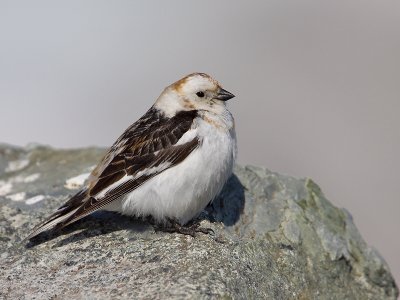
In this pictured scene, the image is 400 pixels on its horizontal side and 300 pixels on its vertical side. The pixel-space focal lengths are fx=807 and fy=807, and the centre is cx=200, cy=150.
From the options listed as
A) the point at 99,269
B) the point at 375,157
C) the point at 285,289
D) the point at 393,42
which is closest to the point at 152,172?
the point at 99,269

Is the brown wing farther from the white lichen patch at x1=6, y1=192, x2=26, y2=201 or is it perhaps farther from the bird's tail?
the white lichen patch at x1=6, y1=192, x2=26, y2=201

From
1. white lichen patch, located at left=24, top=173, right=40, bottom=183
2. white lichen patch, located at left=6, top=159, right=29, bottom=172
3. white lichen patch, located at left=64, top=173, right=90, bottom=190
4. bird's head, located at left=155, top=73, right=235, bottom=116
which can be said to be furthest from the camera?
white lichen patch, located at left=6, top=159, right=29, bottom=172

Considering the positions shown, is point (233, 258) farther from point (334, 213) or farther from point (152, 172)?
point (334, 213)

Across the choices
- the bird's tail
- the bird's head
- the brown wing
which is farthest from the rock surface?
the bird's head

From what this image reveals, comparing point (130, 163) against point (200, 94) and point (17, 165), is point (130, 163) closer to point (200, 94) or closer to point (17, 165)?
point (200, 94)

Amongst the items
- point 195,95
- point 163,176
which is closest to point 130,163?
point 163,176
